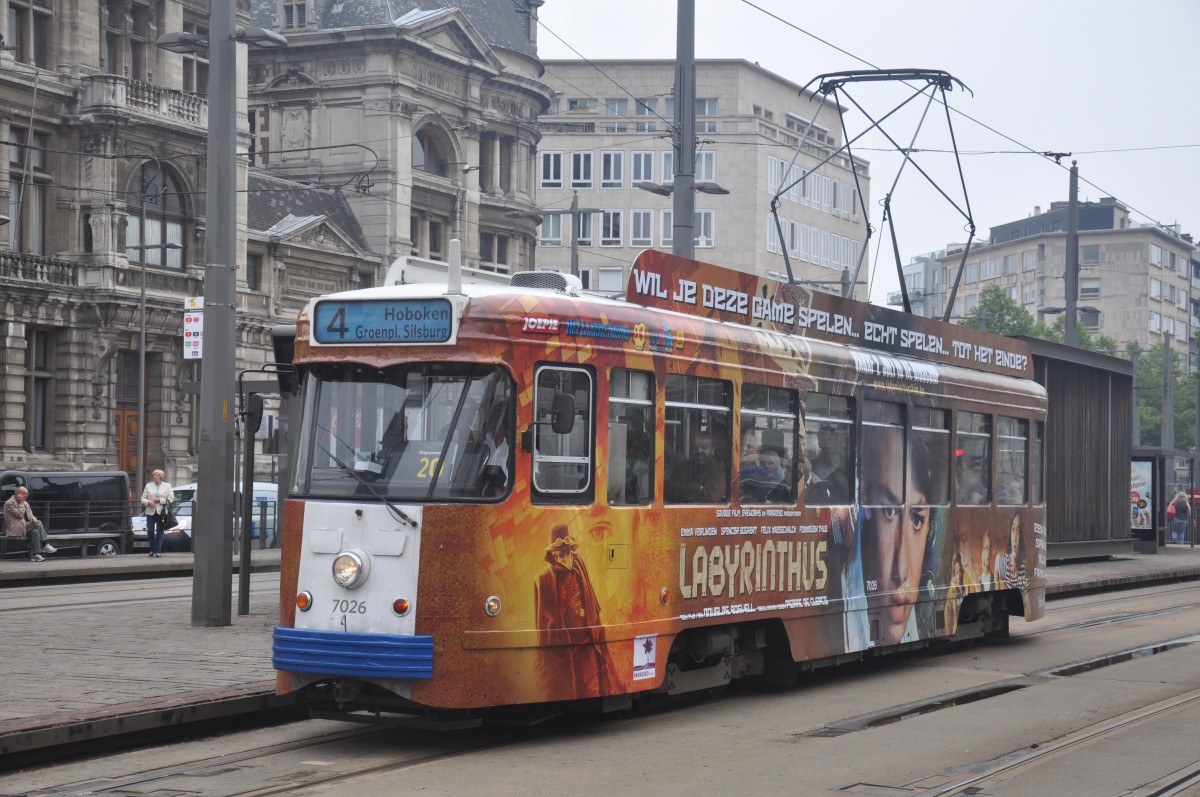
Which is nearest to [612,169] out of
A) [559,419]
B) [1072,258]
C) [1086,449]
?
[1072,258]

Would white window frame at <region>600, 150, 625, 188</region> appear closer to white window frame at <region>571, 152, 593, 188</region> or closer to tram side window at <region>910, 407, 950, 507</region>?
white window frame at <region>571, 152, 593, 188</region>

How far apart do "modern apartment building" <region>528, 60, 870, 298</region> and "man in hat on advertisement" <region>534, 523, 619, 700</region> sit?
78.6 metres

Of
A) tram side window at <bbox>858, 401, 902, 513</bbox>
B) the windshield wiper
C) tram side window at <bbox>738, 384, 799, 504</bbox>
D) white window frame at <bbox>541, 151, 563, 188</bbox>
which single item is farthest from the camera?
white window frame at <bbox>541, 151, 563, 188</bbox>

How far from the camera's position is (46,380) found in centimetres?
4516

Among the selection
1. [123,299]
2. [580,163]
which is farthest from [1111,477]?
[580,163]

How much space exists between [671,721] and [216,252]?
7.02 meters

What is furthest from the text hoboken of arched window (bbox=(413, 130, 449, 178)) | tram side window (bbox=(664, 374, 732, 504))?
arched window (bbox=(413, 130, 449, 178))

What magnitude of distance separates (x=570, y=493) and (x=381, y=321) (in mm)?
1494

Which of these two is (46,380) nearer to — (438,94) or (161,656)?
(438,94)

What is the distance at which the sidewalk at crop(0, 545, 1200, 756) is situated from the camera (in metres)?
9.46

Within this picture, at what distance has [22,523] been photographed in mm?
29156

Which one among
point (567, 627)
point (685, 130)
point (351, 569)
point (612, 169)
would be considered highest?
point (612, 169)

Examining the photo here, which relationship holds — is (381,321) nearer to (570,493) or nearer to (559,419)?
(559,419)

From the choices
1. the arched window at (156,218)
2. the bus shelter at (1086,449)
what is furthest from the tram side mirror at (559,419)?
the arched window at (156,218)
